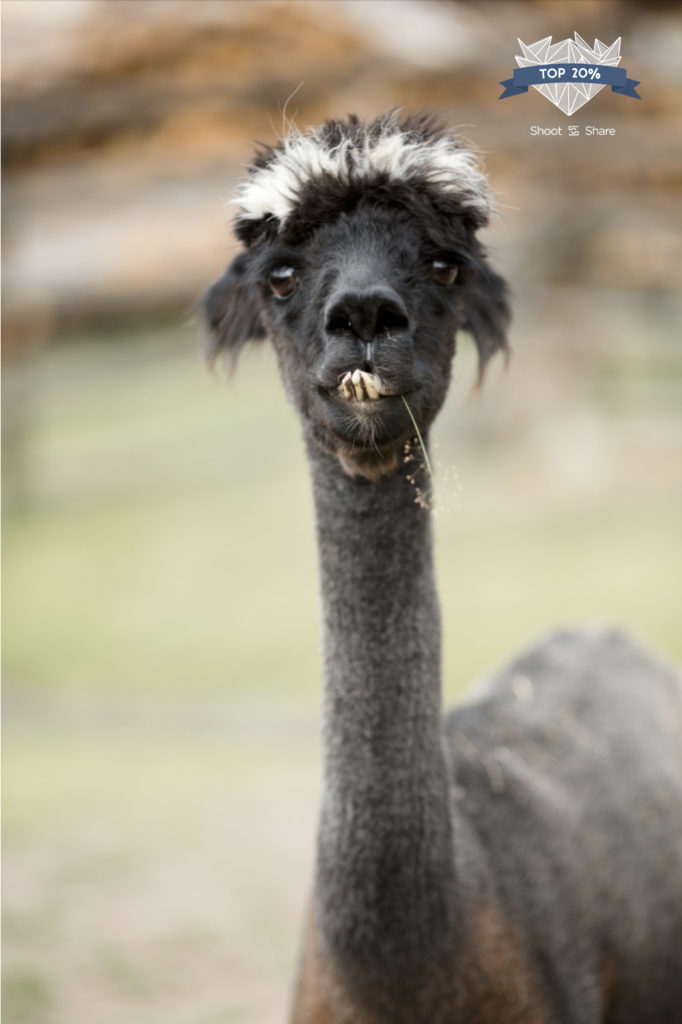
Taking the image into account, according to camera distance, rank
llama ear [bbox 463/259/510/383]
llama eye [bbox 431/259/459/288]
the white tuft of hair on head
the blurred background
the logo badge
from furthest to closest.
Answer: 1. the blurred background
2. the logo badge
3. llama ear [bbox 463/259/510/383]
4. llama eye [bbox 431/259/459/288]
5. the white tuft of hair on head

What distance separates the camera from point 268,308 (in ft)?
8.50

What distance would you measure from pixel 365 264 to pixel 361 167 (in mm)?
221

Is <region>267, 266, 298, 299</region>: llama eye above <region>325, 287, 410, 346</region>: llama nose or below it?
above

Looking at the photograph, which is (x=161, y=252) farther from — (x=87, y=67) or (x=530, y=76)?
(x=530, y=76)

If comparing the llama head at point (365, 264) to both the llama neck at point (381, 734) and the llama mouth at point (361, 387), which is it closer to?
the llama mouth at point (361, 387)

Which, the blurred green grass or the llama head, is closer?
the llama head

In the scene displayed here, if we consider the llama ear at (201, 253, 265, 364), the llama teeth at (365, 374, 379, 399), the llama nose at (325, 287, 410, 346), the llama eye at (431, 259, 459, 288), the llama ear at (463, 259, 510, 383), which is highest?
the llama ear at (201, 253, 265, 364)

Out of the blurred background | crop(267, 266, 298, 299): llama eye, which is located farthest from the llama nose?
the blurred background

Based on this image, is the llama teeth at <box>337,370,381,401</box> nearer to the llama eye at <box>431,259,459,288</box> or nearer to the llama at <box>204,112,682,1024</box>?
the llama at <box>204,112,682,1024</box>

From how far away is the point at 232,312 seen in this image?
Answer: 2838 millimetres

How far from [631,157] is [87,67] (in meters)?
4.43

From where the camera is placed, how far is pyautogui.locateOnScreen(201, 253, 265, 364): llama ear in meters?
2.79

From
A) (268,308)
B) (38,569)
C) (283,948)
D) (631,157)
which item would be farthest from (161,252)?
(268,308)

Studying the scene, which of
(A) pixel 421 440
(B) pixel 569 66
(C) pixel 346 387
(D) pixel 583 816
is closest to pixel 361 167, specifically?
(C) pixel 346 387
